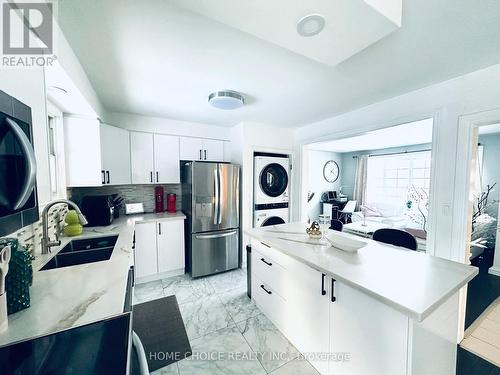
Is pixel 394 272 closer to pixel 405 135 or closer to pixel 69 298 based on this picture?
pixel 69 298

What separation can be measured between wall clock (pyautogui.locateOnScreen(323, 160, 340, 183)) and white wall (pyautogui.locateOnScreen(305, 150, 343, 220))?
10 centimetres

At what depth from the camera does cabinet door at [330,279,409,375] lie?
98 cm

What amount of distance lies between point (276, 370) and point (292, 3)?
2244mm

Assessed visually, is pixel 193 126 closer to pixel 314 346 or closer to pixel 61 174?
pixel 61 174

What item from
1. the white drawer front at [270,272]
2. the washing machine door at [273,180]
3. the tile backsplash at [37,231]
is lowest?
the white drawer front at [270,272]

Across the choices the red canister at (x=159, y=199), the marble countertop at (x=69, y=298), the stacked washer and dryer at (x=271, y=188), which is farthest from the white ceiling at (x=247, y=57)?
the marble countertop at (x=69, y=298)

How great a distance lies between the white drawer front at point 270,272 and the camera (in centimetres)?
176

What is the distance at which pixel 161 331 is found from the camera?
73.9 inches

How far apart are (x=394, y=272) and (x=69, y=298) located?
168 centimetres

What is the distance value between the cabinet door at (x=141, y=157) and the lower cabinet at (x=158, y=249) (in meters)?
0.68

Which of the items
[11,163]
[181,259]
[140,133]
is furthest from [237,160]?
[11,163]

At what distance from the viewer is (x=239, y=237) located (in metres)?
3.26

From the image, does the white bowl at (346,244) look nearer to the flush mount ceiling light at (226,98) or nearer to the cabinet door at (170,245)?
the flush mount ceiling light at (226,98)

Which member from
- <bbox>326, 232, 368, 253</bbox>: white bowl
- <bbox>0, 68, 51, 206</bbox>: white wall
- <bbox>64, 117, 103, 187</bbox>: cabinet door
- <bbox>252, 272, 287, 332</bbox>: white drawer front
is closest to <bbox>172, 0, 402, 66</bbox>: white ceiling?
<bbox>0, 68, 51, 206</bbox>: white wall
